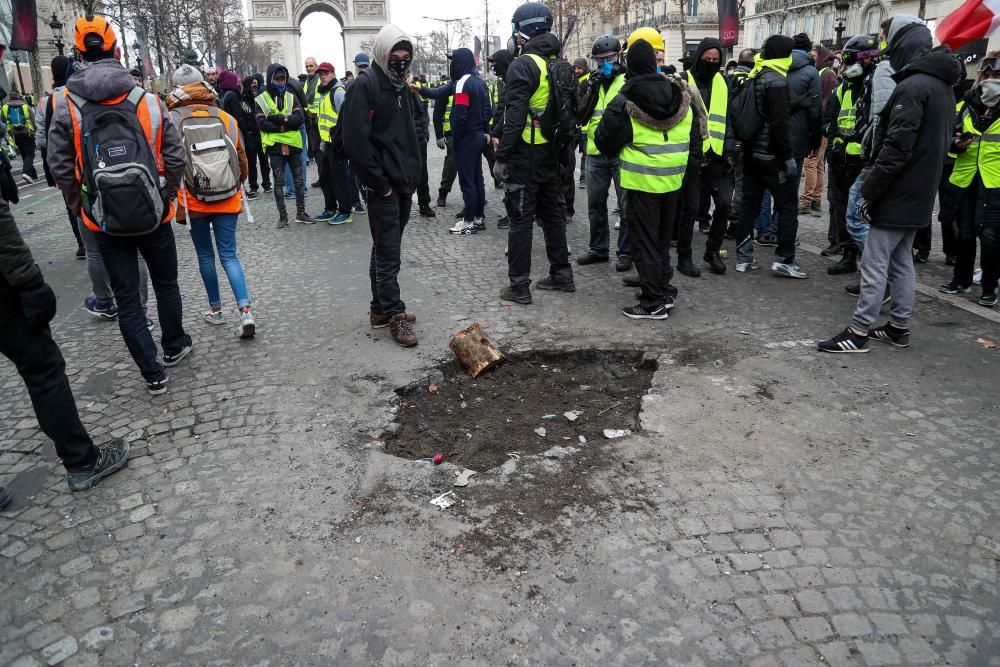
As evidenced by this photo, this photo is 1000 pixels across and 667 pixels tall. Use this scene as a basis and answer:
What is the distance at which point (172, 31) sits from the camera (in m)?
30.9

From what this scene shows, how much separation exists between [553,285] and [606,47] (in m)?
2.53

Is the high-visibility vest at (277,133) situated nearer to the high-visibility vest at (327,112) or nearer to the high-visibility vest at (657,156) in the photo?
the high-visibility vest at (327,112)

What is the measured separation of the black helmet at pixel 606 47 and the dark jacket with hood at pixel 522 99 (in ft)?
4.12

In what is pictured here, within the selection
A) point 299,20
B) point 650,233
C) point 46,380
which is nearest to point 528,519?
point 46,380

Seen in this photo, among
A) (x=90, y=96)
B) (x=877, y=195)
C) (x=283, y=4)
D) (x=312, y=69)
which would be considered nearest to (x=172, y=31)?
(x=312, y=69)

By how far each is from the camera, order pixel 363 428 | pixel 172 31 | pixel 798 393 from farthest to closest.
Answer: pixel 172 31, pixel 798 393, pixel 363 428

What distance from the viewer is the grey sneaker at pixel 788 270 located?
266 inches

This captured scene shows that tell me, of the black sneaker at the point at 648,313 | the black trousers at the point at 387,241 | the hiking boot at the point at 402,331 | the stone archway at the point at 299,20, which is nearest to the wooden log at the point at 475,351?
the hiking boot at the point at 402,331

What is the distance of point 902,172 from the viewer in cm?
462

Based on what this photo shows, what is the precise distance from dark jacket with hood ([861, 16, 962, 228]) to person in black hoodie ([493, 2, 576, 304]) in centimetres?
251

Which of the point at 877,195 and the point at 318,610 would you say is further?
the point at 877,195

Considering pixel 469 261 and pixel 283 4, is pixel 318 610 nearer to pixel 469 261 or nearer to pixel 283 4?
pixel 469 261

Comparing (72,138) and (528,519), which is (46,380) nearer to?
(72,138)

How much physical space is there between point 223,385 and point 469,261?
142 inches
